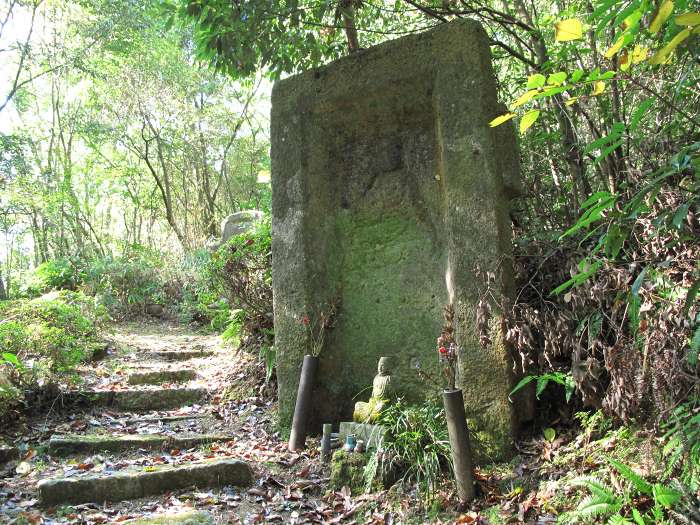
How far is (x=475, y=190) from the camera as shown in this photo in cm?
382

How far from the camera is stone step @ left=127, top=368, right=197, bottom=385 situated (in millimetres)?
6227

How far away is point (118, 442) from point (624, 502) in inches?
145

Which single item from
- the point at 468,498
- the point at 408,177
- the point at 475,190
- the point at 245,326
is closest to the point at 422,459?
the point at 468,498

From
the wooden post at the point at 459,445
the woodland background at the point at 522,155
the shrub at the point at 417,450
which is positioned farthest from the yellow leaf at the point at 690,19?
the shrub at the point at 417,450

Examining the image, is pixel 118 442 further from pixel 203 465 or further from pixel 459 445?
pixel 459 445

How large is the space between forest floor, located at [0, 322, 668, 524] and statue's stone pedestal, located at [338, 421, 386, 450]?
31 centimetres

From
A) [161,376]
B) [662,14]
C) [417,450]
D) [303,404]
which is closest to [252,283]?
[161,376]

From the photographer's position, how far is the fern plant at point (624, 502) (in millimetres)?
2418

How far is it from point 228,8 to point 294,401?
3311 millimetres

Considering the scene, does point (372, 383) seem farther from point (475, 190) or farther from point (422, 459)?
point (475, 190)

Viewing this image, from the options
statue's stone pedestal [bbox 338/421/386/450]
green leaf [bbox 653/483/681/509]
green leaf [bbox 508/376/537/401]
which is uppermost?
green leaf [bbox 508/376/537/401]

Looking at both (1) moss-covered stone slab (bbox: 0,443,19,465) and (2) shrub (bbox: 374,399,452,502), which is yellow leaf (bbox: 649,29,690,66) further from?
(1) moss-covered stone slab (bbox: 0,443,19,465)

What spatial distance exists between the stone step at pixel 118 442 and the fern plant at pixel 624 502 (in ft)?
9.99

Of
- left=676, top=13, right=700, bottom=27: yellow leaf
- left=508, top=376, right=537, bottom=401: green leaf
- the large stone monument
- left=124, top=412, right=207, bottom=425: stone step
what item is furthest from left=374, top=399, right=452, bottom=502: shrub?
left=676, top=13, right=700, bottom=27: yellow leaf
